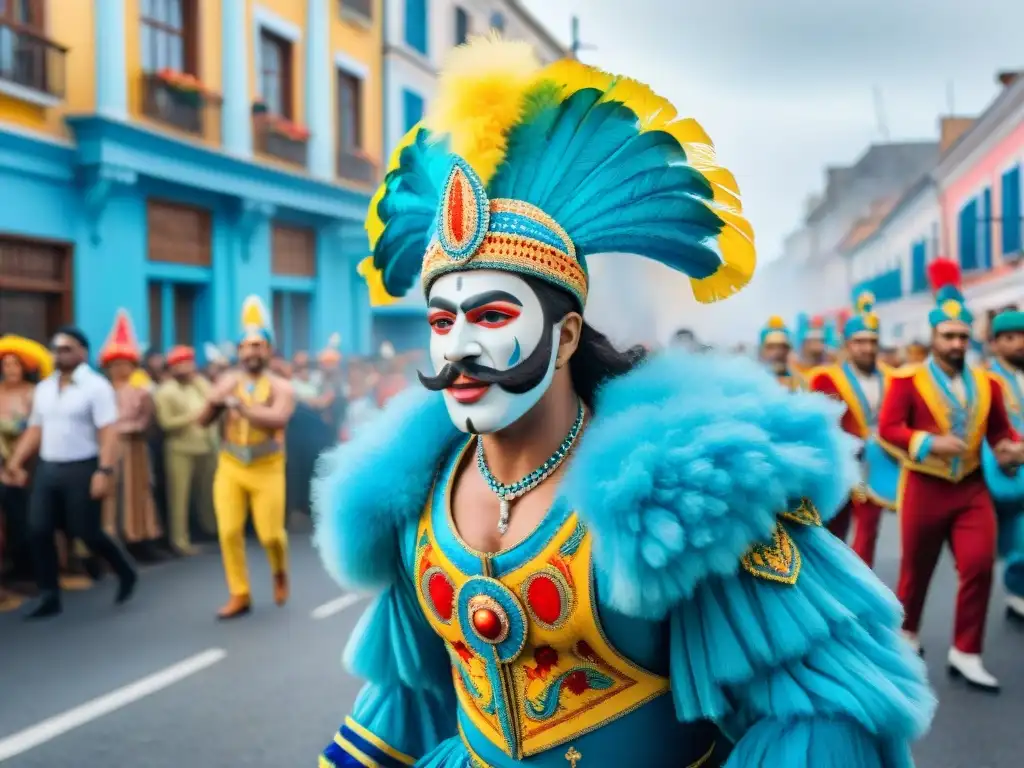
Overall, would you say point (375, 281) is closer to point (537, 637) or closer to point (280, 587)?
point (537, 637)

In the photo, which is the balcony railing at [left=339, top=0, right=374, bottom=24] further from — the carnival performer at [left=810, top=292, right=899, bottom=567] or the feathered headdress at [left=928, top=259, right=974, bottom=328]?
the feathered headdress at [left=928, top=259, right=974, bottom=328]

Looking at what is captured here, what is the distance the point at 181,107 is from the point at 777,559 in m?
13.1

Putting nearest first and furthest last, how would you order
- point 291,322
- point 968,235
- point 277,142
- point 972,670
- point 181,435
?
point 972,670 < point 181,435 < point 277,142 < point 291,322 < point 968,235

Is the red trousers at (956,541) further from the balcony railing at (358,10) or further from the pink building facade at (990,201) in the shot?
the balcony railing at (358,10)

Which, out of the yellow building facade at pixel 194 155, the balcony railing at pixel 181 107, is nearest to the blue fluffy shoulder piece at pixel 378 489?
the yellow building facade at pixel 194 155

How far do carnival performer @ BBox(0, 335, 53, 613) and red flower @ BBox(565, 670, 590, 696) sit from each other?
6284mm

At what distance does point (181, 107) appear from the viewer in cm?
1344

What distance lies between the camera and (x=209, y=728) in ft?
15.5

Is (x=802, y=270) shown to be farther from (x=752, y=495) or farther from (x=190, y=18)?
(x=752, y=495)

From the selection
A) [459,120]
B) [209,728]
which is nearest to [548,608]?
[459,120]

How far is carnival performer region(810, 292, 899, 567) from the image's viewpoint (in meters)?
6.50

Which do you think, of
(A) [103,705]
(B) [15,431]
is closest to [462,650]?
(A) [103,705]

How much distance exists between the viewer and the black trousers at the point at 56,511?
698cm

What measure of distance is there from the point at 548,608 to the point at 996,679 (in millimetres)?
4329
